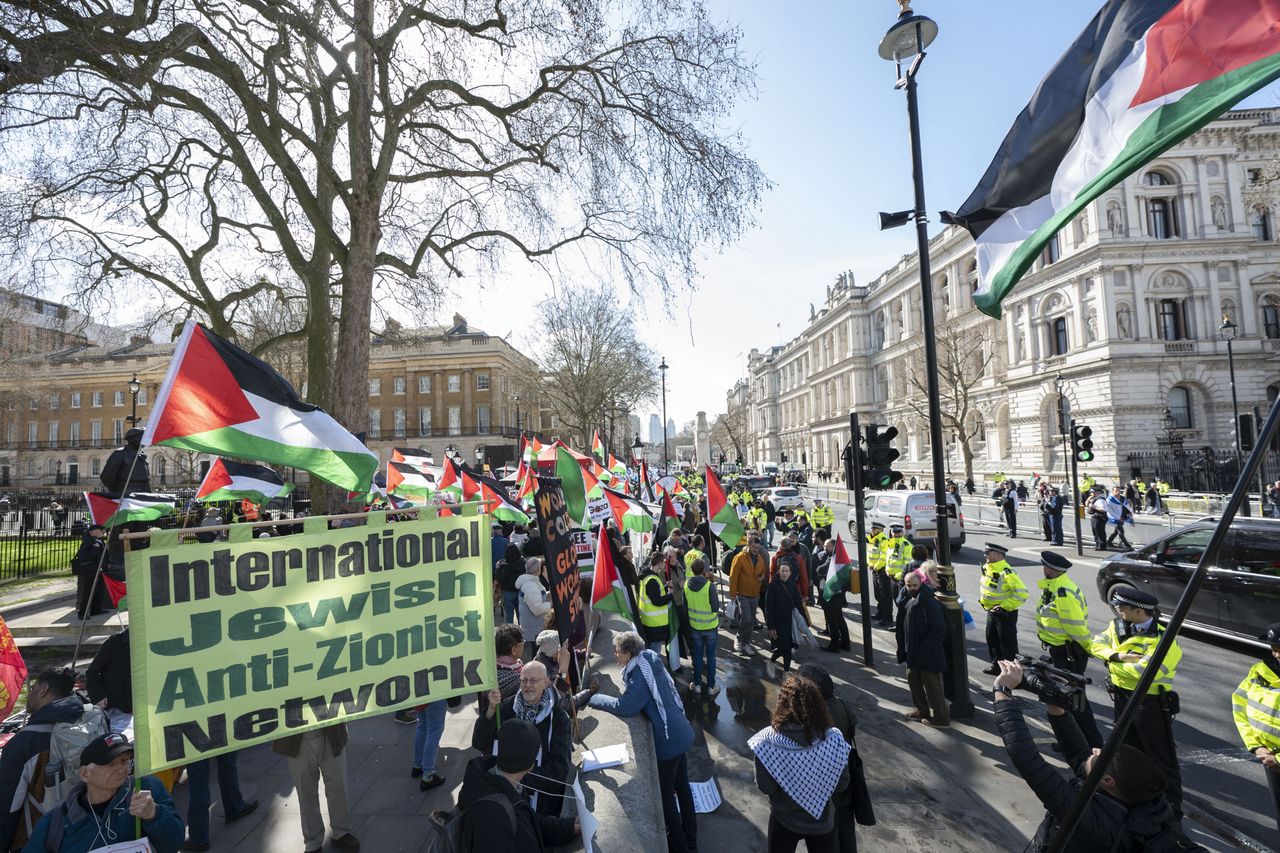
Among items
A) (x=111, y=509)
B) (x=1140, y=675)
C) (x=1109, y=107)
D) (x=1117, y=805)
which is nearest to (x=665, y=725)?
(x=1117, y=805)

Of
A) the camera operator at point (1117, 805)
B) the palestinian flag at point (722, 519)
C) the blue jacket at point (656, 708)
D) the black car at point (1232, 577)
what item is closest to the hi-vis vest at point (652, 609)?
the blue jacket at point (656, 708)

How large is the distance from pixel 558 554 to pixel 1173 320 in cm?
4717

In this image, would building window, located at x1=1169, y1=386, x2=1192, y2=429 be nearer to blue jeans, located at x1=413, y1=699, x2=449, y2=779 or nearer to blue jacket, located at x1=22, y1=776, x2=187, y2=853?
blue jeans, located at x1=413, y1=699, x2=449, y2=779

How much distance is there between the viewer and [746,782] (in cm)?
551

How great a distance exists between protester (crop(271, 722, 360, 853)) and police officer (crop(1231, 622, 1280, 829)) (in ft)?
19.6

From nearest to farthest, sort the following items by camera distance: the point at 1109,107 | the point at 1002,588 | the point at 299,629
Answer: the point at 1109,107
the point at 299,629
the point at 1002,588

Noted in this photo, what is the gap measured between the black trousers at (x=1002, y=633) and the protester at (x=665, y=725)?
499 cm

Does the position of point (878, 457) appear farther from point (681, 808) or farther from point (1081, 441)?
point (1081, 441)

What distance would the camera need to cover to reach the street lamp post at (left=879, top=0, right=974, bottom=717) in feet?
21.6

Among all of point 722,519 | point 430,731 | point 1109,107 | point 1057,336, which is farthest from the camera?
point 1057,336

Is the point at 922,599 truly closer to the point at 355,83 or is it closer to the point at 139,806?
the point at 139,806

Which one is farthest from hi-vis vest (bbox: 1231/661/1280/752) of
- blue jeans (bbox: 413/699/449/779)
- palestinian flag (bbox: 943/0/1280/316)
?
blue jeans (bbox: 413/699/449/779)

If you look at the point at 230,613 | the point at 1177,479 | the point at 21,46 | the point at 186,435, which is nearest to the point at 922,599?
the point at 230,613

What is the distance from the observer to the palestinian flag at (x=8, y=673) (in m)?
3.94
